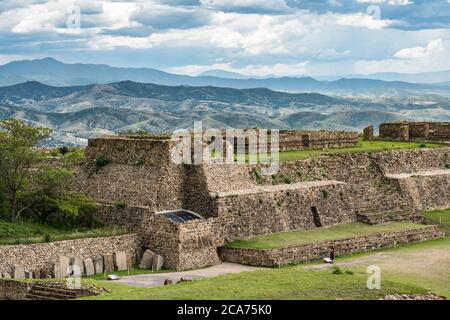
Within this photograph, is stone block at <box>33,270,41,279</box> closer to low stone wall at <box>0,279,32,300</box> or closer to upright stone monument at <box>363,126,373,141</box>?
low stone wall at <box>0,279,32,300</box>

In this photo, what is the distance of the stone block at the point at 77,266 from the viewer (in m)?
38.4

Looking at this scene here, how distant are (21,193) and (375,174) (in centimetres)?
2145

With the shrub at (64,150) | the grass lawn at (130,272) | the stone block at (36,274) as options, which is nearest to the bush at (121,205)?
the grass lawn at (130,272)

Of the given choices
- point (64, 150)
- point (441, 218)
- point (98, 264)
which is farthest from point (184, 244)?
point (441, 218)

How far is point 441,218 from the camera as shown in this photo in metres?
53.5

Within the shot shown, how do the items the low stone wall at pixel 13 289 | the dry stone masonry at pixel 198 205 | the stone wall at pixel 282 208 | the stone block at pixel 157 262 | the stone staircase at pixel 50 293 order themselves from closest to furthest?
the stone staircase at pixel 50 293
the low stone wall at pixel 13 289
the dry stone masonry at pixel 198 205
the stone block at pixel 157 262
the stone wall at pixel 282 208

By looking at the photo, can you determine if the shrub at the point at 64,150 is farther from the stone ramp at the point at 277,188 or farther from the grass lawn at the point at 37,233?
the stone ramp at the point at 277,188

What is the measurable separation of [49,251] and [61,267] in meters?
0.80

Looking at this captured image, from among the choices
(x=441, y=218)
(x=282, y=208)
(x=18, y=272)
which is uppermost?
(x=282, y=208)

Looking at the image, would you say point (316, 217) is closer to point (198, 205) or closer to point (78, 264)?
point (198, 205)

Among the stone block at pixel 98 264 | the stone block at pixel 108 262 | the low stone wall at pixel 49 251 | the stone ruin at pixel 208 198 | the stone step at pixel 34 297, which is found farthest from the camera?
the stone ruin at pixel 208 198

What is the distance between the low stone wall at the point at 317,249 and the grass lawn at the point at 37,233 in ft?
17.2
